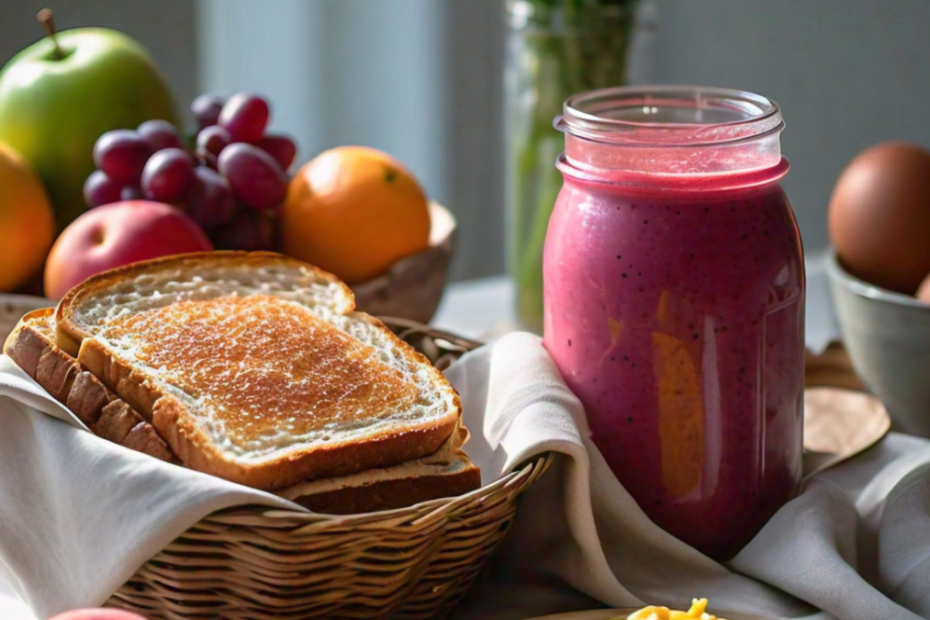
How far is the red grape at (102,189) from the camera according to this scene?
3.59 feet

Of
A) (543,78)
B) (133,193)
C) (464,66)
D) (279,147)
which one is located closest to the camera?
(133,193)

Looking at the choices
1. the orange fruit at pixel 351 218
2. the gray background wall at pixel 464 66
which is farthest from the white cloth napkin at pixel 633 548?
the gray background wall at pixel 464 66

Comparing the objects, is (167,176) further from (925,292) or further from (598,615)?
(925,292)

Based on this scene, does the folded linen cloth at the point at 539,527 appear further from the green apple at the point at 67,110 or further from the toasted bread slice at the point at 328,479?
the green apple at the point at 67,110

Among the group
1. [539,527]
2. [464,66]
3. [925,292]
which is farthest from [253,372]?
[464,66]

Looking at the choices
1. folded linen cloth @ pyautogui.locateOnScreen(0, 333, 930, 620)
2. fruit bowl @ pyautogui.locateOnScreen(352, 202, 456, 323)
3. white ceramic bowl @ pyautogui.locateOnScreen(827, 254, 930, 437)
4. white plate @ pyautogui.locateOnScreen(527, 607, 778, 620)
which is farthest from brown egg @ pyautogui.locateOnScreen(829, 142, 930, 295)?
white plate @ pyautogui.locateOnScreen(527, 607, 778, 620)

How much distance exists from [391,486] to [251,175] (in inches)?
19.2

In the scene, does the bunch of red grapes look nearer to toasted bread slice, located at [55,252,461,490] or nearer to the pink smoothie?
toasted bread slice, located at [55,252,461,490]

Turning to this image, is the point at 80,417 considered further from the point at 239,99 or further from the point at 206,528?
the point at 239,99

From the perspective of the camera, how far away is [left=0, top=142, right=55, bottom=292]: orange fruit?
106 centimetres

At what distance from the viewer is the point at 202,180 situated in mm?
1072

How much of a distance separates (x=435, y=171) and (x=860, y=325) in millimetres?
1435

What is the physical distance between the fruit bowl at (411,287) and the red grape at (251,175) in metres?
0.13

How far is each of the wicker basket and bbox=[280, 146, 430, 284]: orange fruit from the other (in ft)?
1.43
